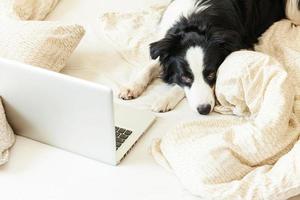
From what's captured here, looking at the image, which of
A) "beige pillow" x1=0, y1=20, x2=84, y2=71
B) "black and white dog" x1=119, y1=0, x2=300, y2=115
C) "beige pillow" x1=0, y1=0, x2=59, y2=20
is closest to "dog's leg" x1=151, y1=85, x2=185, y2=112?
"black and white dog" x1=119, y1=0, x2=300, y2=115

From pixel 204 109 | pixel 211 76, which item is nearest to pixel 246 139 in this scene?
pixel 204 109

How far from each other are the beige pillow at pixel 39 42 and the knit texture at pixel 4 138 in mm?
275

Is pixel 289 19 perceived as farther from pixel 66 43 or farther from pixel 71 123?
pixel 71 123

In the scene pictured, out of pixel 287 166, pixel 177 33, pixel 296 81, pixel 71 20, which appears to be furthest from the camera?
pixel 71 20

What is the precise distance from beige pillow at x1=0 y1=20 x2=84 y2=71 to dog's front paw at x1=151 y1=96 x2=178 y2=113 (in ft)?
1.43

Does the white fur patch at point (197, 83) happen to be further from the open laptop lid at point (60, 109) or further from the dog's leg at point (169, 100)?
the open laptop lid at point (60, 109)

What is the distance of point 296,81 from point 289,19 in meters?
0.57

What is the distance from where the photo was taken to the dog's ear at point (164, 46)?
6.15ft

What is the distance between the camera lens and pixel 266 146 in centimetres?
146

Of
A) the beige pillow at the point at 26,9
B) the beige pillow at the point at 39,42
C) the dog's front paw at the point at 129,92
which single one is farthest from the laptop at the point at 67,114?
the beige pillow at the point at 26,9

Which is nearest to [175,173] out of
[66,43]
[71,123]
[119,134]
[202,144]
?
[202,144]

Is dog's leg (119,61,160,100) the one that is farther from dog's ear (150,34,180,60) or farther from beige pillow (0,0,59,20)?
beige pillow (0,0,59,20)

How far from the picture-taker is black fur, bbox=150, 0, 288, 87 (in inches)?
71.9

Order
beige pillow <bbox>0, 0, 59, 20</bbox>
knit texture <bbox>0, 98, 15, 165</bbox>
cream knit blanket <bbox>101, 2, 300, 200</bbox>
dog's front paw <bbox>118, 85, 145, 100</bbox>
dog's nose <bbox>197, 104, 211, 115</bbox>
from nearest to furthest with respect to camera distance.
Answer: cream knit blanket <bbox>101, 2, 300, 200</bbox>, knit texture <bbox>0, 98, 15, 165</bbox>, dog's nose <bbox>197, 104, 211, 115</bbox>, dog's front paw <bbox>118, 85, 145, 100</bbox>, beige pillow <bbox>0, 0, 59, 20</bbox>
